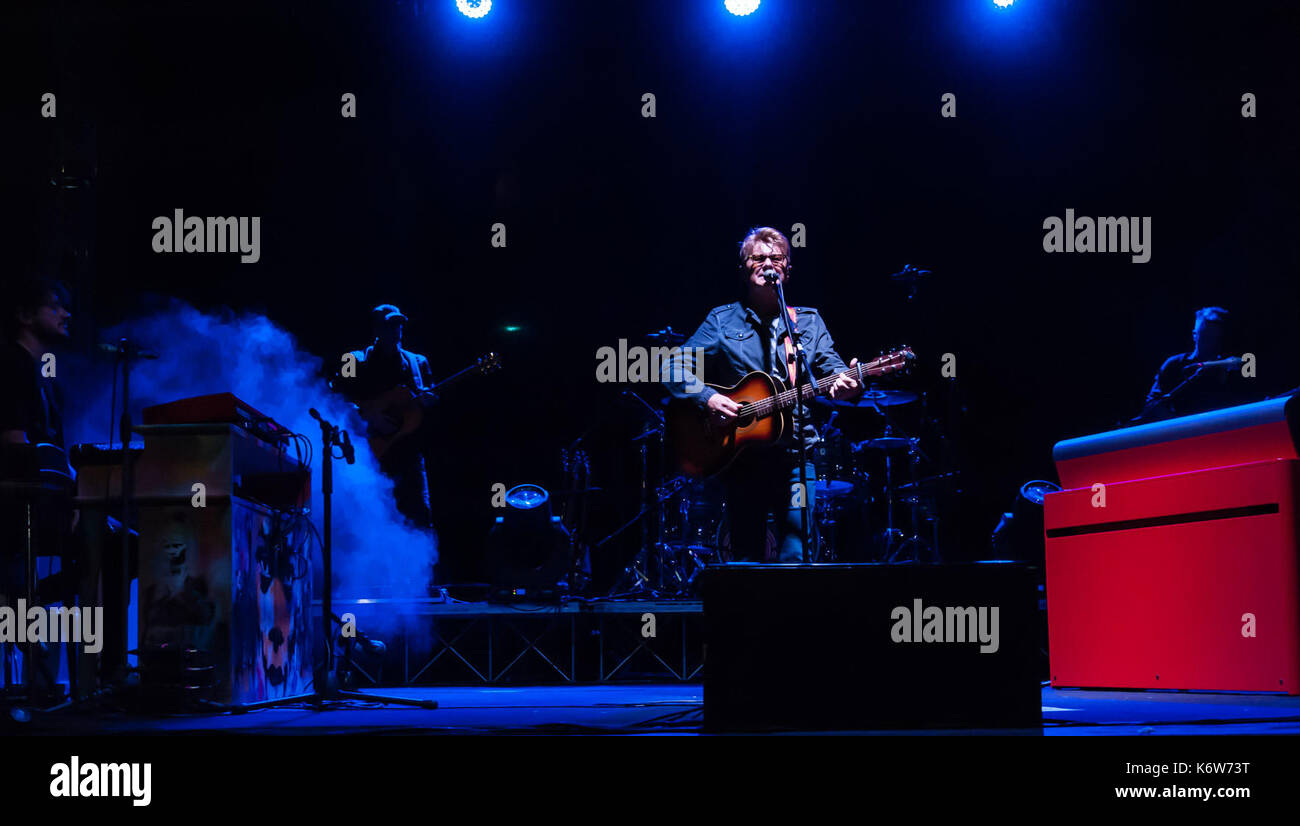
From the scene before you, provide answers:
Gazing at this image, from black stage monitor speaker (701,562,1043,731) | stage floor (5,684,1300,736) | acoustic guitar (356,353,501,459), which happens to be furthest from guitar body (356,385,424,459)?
black stage monitor speaker (701,562,1043,731)

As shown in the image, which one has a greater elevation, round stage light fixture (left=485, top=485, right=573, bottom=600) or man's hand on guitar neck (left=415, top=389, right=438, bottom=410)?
man's hand on guitar neck (left=415, top=389, right=438, bottom=410)

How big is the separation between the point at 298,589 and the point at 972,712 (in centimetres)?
357

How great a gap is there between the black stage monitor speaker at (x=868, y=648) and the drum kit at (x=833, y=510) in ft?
15.9

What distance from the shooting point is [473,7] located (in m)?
8.34

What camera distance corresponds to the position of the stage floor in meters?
3.13

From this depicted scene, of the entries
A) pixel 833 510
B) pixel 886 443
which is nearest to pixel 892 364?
pixel 886 443

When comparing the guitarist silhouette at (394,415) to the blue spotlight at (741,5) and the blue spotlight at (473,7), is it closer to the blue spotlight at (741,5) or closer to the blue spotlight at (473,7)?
the blue spotlight at (473,7)

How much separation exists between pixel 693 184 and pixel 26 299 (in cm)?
546

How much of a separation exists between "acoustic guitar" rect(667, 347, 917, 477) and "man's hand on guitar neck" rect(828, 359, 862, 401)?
49mm

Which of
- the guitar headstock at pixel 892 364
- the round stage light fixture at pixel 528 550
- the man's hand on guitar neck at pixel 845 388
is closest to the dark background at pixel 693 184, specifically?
the round stage light fixture at pixel 528 550

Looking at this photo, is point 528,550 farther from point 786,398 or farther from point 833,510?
point 786,398

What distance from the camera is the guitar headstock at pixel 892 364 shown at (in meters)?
4.95

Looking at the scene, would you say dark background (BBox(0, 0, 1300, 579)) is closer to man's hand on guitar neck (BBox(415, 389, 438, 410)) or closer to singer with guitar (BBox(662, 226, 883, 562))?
man's hand on guitar neck (BBox(415, 389, 438, 410))
